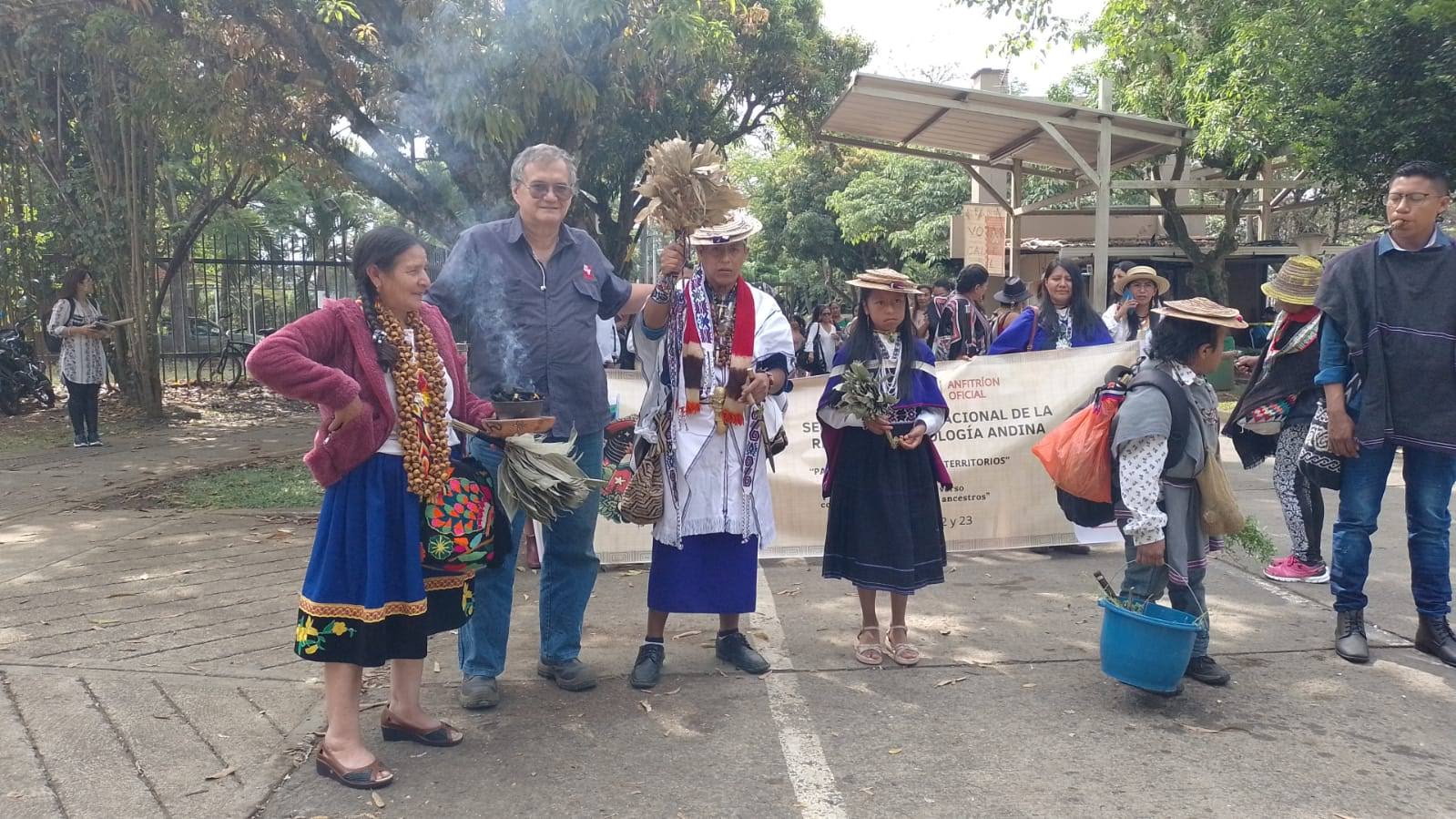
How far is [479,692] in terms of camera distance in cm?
401

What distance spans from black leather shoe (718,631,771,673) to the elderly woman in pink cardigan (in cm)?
143

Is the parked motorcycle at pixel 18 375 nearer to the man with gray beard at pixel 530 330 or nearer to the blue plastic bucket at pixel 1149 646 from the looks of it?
the man with gray beard at pixel 530 330

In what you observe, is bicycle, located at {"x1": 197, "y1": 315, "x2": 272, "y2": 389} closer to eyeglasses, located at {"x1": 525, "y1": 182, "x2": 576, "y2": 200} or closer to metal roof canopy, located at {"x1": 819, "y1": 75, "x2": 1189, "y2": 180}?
metal roof canopy, located at {"x1": 819, "y1": 75, "x2": 1189, "y2": 180}

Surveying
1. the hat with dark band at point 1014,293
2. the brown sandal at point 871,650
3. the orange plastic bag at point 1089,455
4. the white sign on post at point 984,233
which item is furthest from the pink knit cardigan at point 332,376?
Answer: the white sign on post at point 984,233

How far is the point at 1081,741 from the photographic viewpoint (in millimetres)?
3660

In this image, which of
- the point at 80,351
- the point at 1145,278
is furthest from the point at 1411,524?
the point at 80,351

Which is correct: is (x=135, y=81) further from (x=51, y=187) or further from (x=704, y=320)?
(x=704, y=320)

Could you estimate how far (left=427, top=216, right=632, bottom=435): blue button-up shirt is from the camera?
13.2ft

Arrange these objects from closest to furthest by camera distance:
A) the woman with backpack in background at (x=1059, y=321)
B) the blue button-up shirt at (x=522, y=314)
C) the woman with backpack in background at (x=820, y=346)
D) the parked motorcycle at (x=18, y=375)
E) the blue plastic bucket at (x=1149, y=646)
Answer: the blue plastic bucket at (x=1149, y=646), the blue button-up shirt at (x=522, y=314), the woman with backpack in background at (x=1059, y=321), the parked motorcycle at (x=18, y=375), the woman with backpack in background at (x=820, y=346)

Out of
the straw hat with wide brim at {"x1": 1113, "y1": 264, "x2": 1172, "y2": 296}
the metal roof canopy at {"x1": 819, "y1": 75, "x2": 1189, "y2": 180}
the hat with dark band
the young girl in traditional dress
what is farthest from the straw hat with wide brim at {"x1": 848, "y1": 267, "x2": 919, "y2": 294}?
the metal roof canopy at {"x1": 819, "y1": 75, "x2": 1189, "y2": 180}

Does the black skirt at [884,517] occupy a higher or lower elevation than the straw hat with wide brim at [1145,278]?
lower

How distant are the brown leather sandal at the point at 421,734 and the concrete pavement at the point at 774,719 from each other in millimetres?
38

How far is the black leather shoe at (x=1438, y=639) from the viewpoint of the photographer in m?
4.38

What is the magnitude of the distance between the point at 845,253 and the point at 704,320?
1209 inches
